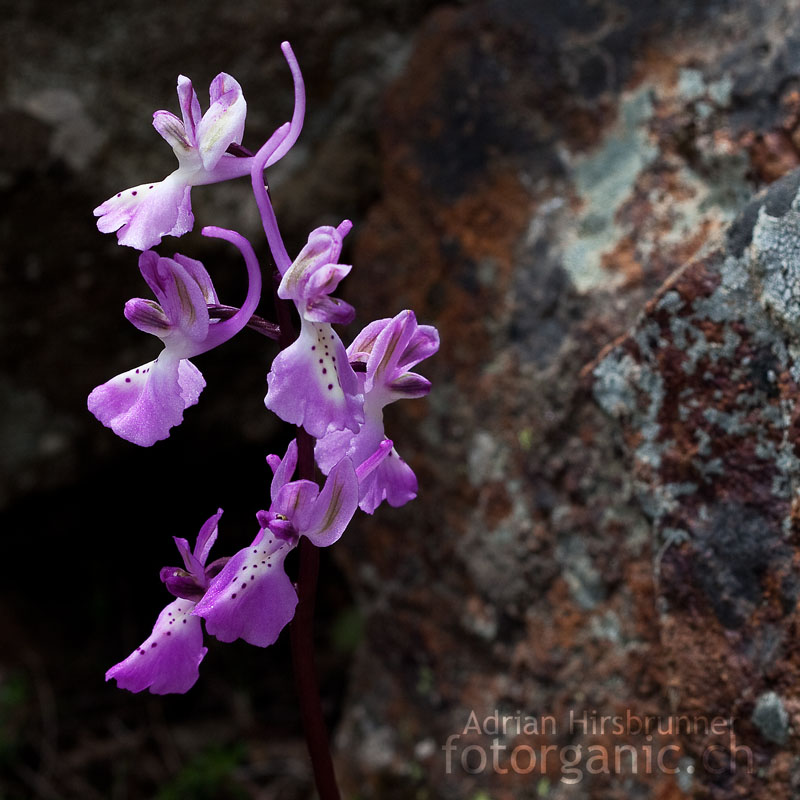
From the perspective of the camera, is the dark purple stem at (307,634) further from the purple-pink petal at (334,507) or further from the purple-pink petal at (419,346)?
the purple-pink petal at (419,346)

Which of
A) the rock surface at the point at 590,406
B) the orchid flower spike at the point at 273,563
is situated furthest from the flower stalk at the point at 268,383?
the rock surface at the point at 590,406

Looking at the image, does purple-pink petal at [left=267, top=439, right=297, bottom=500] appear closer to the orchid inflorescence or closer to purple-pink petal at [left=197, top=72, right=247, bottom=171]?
the orchid inflorescence

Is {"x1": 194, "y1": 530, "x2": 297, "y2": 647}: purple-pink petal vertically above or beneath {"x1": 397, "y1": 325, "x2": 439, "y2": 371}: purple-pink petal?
beneath

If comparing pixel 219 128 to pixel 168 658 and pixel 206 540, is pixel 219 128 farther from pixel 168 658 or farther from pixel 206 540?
pixel 168 658

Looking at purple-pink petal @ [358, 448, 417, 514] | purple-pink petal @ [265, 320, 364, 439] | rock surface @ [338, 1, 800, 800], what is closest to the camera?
purple-pink petal @ [265, 320, 364, 439]

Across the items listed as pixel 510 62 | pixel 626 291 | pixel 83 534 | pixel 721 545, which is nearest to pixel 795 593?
pixel 721 545

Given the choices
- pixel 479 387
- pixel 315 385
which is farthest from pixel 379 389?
pixel 479 387

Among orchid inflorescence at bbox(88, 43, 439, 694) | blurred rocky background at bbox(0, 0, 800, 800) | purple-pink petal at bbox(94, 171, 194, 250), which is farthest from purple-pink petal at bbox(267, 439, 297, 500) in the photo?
blurred rocky background at bbox(0, 0, 800, 800)
